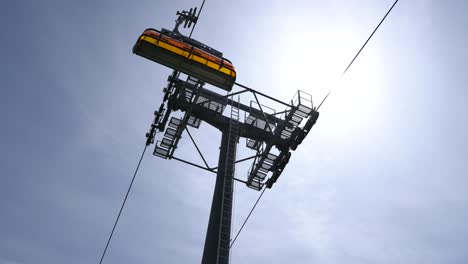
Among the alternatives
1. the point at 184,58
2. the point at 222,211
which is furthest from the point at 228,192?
the point at 184,58

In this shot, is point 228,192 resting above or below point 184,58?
below

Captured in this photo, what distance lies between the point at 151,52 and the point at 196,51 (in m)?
1.59

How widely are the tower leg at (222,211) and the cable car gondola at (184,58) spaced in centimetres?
351

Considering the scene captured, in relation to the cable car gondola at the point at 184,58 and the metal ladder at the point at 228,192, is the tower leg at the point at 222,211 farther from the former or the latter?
the cable car gondola at the point at 184,58

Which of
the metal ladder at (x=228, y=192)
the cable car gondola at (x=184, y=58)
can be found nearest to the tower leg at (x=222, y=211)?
the metal ladder at (x=228, y=192)

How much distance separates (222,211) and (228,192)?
37.1 inches

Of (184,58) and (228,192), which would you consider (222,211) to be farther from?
(184,58)

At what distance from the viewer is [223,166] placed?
1597 centimetres

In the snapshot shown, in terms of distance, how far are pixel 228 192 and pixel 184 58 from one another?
539 cm

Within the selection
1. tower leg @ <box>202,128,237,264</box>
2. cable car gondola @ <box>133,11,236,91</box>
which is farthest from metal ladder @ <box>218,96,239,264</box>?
cable car gondola @ <box>133,11,236,91</box>

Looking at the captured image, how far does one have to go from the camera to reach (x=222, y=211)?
14.4 metres

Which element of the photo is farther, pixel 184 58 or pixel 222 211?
pixel 222 211

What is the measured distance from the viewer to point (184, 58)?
537 inches

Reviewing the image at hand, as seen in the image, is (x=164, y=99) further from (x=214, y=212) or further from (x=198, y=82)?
(x=214, y=212)
